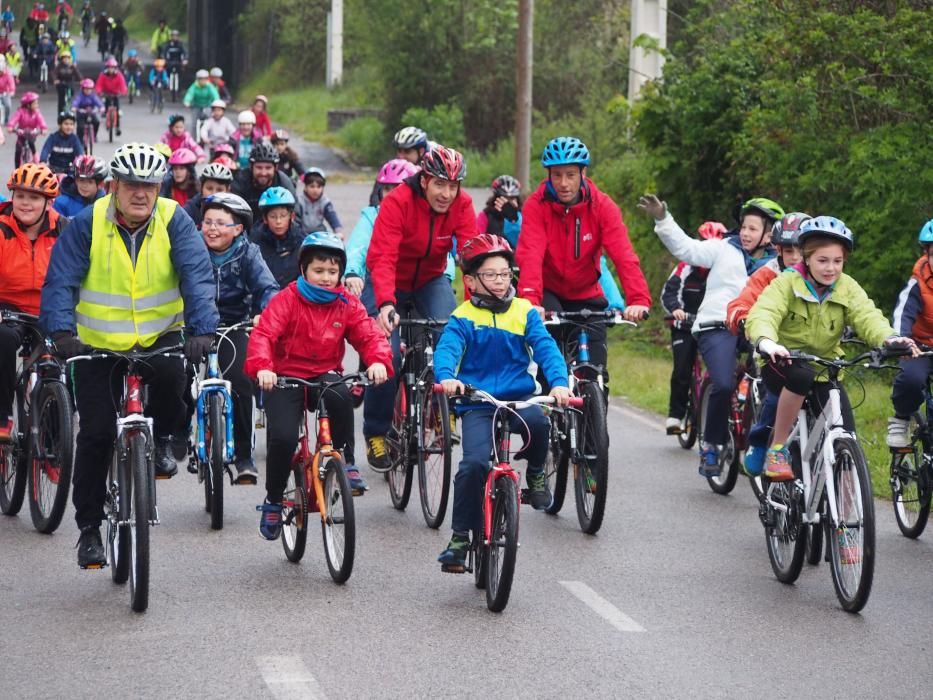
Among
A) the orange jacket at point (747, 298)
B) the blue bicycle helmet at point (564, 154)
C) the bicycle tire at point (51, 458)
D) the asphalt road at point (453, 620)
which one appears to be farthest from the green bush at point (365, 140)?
the orange jacket at point (747, 298)

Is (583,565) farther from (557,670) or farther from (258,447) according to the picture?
(258,447)

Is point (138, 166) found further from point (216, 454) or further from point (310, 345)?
point (216, 454)

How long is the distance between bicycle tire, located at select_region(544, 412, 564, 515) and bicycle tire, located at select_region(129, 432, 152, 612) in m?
2.90

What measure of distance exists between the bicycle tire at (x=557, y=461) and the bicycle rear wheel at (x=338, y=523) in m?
1.73

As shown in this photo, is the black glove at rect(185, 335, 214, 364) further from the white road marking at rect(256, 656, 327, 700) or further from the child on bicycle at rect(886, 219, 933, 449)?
the child on bicycle at rect(886, 219, 933, 449)

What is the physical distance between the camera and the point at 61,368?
10086 millimetres

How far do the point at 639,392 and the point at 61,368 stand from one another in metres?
8.40

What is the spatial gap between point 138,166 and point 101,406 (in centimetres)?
118

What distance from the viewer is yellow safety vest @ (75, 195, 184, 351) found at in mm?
8461

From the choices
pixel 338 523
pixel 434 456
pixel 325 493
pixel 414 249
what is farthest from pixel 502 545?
pixel 414 249

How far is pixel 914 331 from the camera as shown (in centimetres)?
1024

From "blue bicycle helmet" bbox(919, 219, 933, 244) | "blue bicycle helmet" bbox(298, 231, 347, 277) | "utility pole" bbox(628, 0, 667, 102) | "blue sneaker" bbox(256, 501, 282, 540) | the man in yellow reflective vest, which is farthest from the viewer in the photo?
"utility pole" bbox(628, 0, 667, 102)

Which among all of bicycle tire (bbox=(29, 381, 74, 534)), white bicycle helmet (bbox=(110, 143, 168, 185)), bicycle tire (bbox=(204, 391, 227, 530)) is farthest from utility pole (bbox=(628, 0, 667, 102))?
white bicycle helmet (bbox=(110, 143, 168, 185))

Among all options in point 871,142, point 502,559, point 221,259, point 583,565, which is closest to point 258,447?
point 221,259
